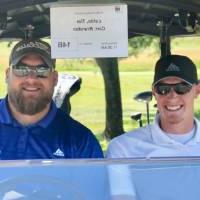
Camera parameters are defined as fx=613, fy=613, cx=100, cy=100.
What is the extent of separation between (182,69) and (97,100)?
7.17 ft

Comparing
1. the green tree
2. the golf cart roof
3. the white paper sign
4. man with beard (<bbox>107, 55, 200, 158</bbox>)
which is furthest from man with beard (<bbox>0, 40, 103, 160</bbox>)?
the green tree

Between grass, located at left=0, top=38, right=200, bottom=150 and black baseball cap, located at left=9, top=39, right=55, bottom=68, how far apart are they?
0.39 meters

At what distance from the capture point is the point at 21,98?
3094 mm

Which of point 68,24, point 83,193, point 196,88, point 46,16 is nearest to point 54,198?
point 83,193

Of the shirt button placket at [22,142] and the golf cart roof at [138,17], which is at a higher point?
the golf cart roof at [138,17]

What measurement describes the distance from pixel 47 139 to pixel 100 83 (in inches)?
62.1

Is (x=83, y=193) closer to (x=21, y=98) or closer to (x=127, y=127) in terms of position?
(x=21, y=98)

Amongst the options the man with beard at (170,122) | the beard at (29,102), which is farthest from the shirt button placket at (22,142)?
the man with beard at (170,122)

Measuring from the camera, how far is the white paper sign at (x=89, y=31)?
2.67 meters

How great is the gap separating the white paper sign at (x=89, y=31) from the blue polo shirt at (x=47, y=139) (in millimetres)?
489

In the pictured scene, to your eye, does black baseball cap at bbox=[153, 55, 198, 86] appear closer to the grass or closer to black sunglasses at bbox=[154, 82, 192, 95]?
black sunglasses at bbox=[154, 82, 192, 95]

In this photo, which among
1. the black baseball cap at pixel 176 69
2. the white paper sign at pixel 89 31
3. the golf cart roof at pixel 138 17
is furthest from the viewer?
the golf cart roof at pixel 138 17

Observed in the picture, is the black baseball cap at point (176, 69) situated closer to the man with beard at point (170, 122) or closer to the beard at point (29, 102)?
the man with beard at point (170, 122)

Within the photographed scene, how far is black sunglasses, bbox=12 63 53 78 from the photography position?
10.2 feet
